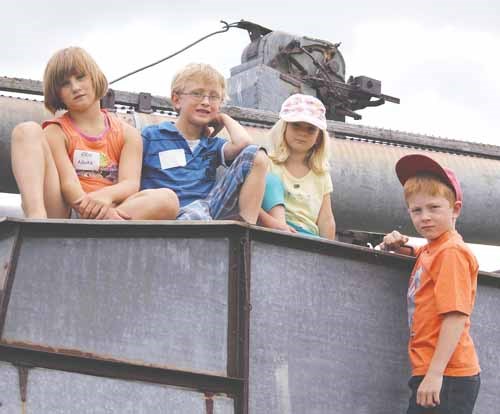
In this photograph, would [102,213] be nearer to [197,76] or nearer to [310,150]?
[197,76]

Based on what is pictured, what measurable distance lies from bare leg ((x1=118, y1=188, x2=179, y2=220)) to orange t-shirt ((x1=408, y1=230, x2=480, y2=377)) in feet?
3.36

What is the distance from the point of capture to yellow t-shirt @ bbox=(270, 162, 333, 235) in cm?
502

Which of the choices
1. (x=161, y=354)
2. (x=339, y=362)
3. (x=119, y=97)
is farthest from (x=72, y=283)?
(x=119, y=97)

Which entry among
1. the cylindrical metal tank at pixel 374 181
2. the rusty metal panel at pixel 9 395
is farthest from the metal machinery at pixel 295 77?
the rusty metal panel at pixel 9 395

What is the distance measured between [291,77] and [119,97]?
1.33 metres

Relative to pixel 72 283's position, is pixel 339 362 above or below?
below

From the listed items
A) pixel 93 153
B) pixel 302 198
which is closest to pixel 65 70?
pixel 93 153

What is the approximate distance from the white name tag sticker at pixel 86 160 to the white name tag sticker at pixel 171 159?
353 millimetres

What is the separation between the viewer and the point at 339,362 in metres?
4.14

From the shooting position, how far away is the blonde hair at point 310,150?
508 centimetres

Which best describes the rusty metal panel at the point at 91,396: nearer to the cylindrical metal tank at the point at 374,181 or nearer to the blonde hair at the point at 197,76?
the blonde hair at the point at 197,76

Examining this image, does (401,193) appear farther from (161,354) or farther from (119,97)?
(161,354)

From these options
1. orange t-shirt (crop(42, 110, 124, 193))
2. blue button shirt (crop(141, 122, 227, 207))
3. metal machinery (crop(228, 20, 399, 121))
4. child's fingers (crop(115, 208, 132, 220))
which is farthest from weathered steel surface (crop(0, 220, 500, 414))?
metal machinery (crop(228, 20, 399, 121))

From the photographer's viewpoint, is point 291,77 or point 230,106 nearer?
point 230,106
